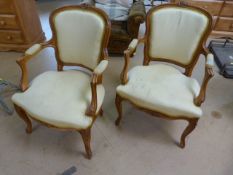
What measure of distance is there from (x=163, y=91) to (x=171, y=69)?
286 millimetres

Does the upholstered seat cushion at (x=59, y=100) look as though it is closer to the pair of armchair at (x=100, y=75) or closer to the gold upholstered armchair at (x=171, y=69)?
the pair of armchair at (x=100, y=75)

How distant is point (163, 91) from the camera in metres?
1.27

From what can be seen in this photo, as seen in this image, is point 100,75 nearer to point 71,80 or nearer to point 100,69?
point 100,69

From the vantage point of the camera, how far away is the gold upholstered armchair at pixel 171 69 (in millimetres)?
1212

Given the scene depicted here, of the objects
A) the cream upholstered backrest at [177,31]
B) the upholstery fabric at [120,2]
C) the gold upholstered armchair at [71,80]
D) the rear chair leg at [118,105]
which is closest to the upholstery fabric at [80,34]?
the gold upholstered armchair at [71,80]

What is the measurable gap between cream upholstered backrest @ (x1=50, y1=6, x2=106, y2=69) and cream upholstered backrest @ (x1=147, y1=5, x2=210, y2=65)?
1.36 feet

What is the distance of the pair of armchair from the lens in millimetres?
1157

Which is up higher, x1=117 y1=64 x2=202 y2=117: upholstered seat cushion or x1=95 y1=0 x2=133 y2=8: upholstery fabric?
x1=95 y1=0 x2=133 y2=8: upholstery fabric

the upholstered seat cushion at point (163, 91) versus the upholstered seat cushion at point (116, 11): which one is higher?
the upholstered seat cushion at point (116, 11)

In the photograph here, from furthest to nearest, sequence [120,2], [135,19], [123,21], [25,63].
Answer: [120,2], [123,21], [135,19], [25,63]

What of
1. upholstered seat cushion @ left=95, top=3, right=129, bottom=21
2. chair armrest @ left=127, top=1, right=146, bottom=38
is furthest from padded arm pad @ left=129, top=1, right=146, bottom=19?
upholstered seat cushion @ left=95, top=3, right=129, bottom=21

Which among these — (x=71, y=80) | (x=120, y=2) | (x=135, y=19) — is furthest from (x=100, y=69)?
(x=120, y=2)

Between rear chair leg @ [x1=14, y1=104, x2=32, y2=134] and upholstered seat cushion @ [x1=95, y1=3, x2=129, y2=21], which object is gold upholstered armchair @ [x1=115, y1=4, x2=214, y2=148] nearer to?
rear chair leg @ [x1=14, y1=104, x2=32, y2=134]

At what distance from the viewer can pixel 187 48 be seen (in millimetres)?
→ 1407
